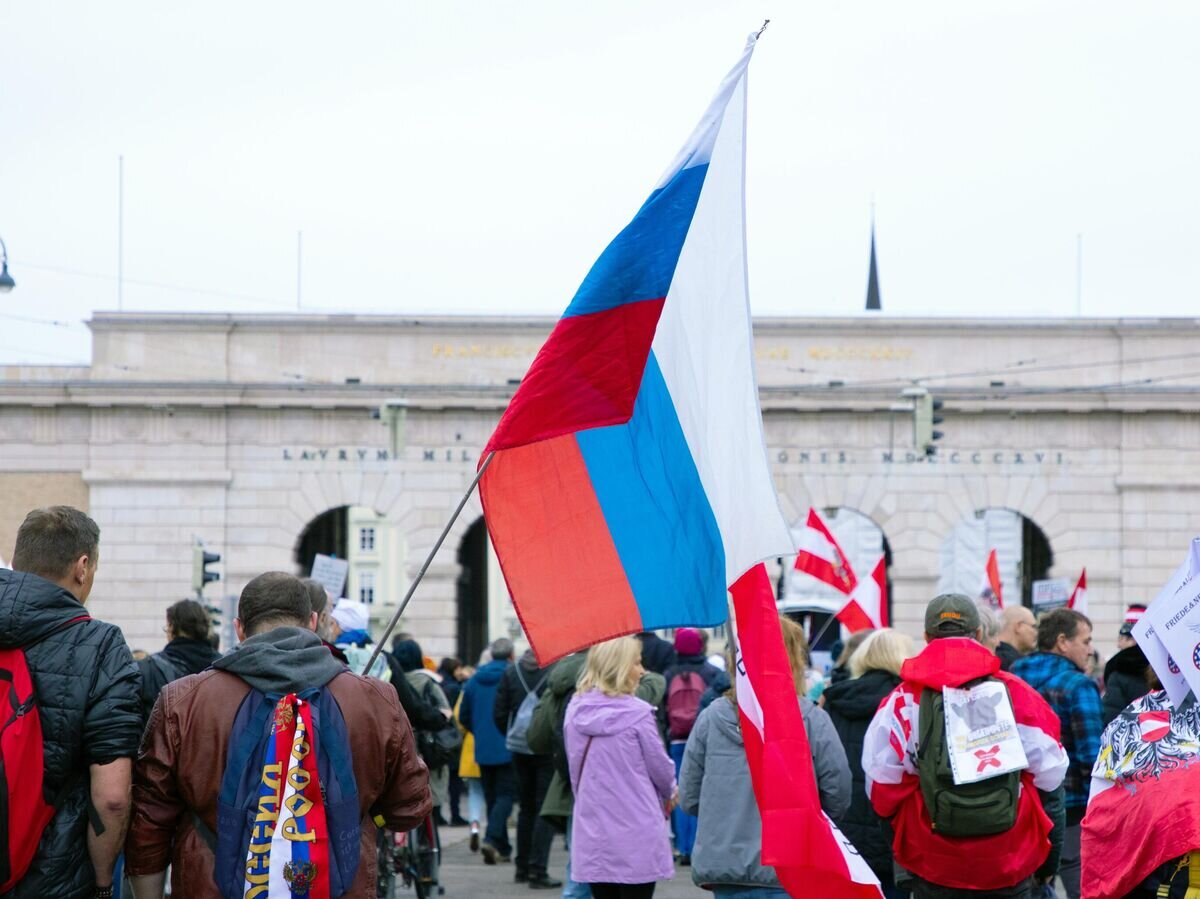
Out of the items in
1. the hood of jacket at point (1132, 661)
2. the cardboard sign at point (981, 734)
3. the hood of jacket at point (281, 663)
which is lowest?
the cardboard sign at point (981, 734)

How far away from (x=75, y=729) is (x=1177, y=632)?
10.8 feet

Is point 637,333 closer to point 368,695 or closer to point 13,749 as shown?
point 368,695

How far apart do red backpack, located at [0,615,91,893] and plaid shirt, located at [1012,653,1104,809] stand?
513 cm

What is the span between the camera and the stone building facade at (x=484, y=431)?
38469 mm

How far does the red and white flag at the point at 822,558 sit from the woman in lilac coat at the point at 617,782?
9968 mm

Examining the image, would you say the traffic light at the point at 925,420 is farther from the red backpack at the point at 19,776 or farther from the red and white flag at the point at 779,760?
the red backpack at the point at 19,776

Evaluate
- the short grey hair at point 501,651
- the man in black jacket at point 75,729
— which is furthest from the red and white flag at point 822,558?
the man in black jacket at point 75,729

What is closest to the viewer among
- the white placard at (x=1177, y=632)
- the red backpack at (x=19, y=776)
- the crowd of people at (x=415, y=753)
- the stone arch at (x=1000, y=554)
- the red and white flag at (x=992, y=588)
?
the red backpack at (x=19, y=776)

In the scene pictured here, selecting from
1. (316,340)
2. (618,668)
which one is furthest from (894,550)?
(618,668)

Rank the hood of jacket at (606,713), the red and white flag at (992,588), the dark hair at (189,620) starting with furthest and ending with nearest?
the red and white flag at (992,588), the hood of jacket at (606,713), the dark hair at (189,620)

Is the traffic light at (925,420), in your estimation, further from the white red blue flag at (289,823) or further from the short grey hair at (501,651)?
the white red blue flag at (289,823)

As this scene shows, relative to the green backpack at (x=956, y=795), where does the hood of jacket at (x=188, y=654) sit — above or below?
above

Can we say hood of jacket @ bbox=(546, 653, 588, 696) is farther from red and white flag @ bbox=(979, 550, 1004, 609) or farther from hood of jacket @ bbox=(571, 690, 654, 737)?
red and white flag @ bbox=(979, 550, 1004, 609)

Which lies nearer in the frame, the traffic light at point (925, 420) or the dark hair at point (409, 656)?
the dark hair at point (409, 656)
